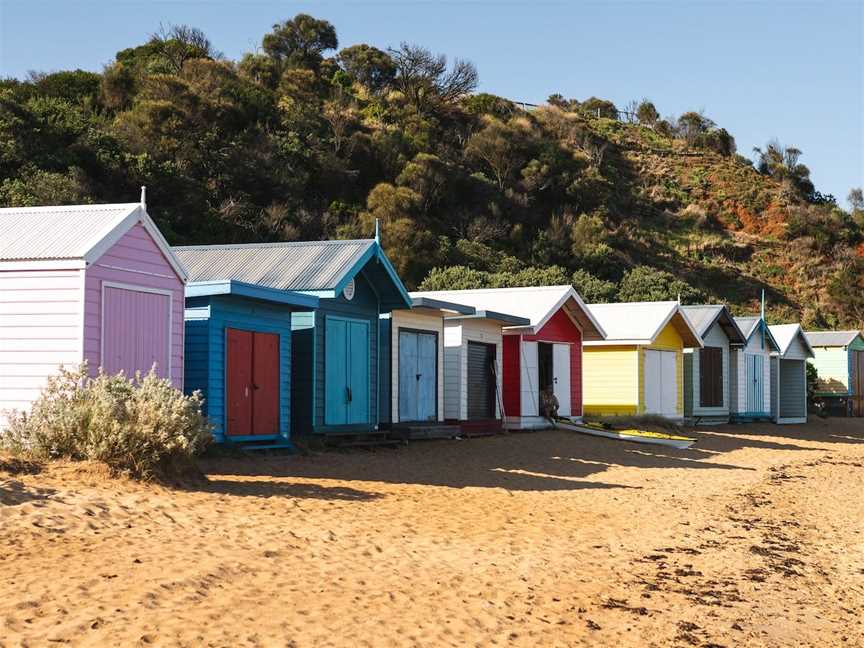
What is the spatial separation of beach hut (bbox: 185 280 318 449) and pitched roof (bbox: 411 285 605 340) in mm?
8806

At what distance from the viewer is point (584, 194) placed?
68.3 metres

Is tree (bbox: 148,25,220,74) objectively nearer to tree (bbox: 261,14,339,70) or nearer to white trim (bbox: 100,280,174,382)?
tree (bbox: 261,14,339,70)

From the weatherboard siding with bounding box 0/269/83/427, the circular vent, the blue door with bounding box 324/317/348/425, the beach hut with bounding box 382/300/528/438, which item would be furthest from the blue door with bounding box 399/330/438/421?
the weatherboard siding with bounding box 0/269/83/427

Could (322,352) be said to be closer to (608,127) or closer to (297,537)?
(297,537)

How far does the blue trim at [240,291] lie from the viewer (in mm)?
16531

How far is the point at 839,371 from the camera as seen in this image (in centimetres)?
4625

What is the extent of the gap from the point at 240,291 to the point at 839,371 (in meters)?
35.7

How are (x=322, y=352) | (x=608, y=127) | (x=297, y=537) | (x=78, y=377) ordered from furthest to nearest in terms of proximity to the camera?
(x=608, y=127)
(x=322, y=352)
(x=78, y=377)
(x=297, y=537)

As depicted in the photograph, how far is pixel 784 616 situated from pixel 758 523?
515 cm

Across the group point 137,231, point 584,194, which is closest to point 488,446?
point 137,231

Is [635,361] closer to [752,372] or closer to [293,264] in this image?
[752,372]

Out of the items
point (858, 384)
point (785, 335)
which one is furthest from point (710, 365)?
point (858, 384)

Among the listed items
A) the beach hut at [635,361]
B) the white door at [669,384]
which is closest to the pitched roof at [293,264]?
the beach hut at [635,361]

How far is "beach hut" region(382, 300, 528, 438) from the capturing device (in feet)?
75.2
